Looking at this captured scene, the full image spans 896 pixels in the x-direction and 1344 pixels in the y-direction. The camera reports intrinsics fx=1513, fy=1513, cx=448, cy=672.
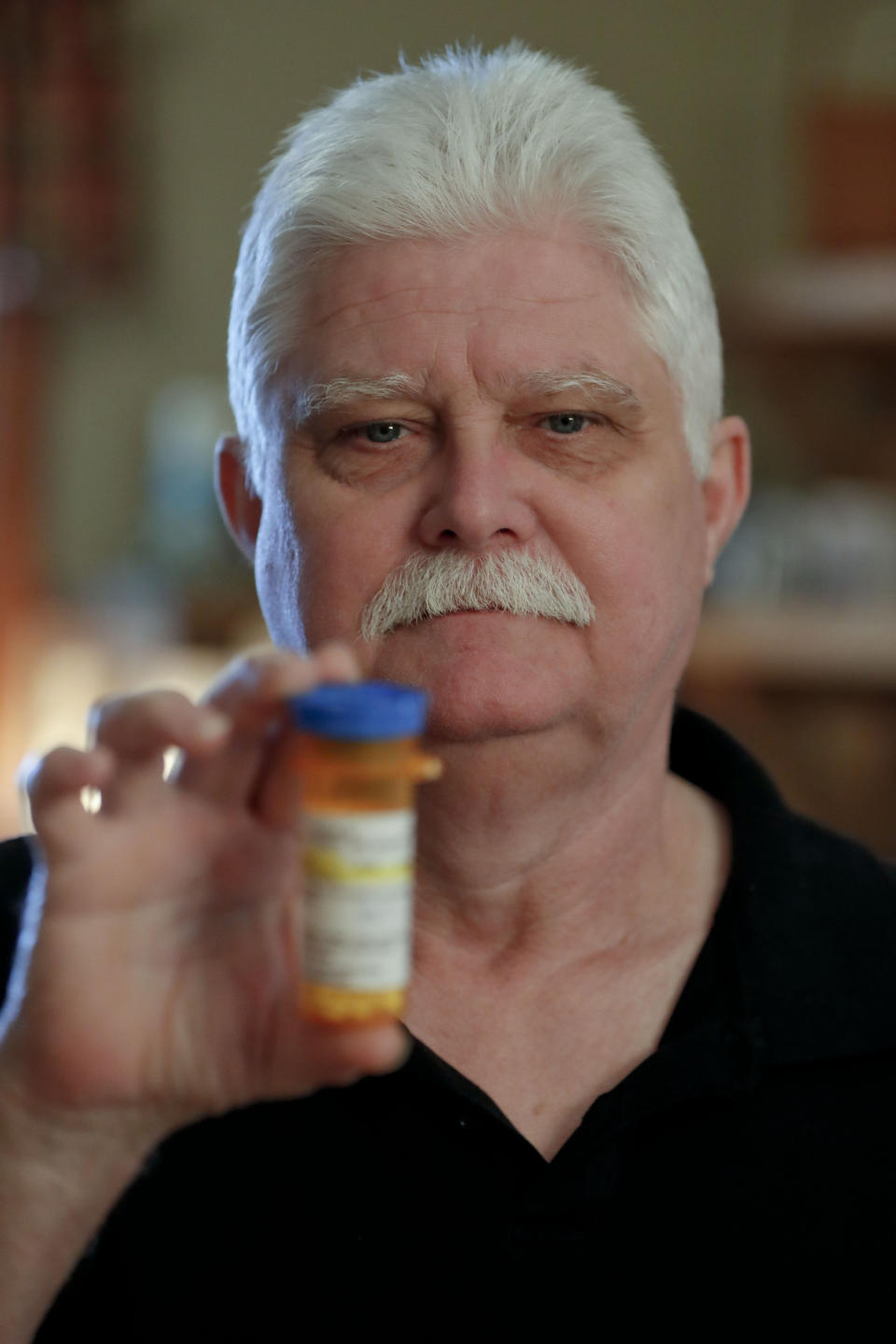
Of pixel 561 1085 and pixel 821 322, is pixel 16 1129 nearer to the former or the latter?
pixel 561 1085

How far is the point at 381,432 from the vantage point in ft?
4.02

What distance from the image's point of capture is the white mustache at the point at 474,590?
116cm

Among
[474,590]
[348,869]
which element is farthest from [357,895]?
[474,590]

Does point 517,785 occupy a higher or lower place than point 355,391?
lower

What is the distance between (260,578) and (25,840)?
360 millimetres

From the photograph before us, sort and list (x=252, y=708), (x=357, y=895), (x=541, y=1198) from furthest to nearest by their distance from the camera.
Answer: (x=541, y=1198)
(x=252, y=708)
(x=357, y=895)

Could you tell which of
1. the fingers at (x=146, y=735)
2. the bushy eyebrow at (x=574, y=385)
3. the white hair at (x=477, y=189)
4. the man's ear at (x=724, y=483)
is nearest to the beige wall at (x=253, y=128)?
the man's ear at (x=724, y=483)

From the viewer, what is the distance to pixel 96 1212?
981 mm

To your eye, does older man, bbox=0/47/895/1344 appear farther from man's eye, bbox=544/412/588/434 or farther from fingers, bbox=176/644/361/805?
fingers, bbox=176/644/361/805

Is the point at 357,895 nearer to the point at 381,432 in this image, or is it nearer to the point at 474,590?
the point at 474,590

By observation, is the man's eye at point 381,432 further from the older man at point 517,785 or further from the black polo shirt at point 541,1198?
the black polo shirt at point 541,1198

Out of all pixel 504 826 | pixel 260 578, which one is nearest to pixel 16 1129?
pixel 504 826

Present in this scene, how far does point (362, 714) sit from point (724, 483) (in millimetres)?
727

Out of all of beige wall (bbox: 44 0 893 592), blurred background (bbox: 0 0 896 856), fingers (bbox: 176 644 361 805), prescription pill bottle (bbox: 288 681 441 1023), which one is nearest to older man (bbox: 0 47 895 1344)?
fingers (bbox: 176 644 361 805)
